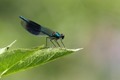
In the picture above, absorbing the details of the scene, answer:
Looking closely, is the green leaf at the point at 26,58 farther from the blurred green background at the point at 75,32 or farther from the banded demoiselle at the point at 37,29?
the blurred green background at the point at 75,32

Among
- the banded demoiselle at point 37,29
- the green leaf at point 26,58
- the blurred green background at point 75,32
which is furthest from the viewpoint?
the blurred green background at point 75,32

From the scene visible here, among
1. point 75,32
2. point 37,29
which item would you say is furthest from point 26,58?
point 75,32

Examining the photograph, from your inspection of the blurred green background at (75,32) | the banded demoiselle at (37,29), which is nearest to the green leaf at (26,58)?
the banded demoiselle at (37,29)

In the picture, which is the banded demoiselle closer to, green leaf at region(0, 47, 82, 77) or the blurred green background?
green leaf at region(0, 47, 82, 77)

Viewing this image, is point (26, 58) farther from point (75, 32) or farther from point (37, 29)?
point (75, 32)

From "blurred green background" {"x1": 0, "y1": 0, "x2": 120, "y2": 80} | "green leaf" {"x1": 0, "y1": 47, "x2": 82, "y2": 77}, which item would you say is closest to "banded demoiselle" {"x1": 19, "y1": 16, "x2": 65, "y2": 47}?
"green leaf" {"x1": 0, "y1": 47, "x2": 82, "y2": 77}

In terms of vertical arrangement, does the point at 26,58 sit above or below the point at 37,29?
below

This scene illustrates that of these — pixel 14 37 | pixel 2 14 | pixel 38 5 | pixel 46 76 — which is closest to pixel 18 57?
pixel 46 76
